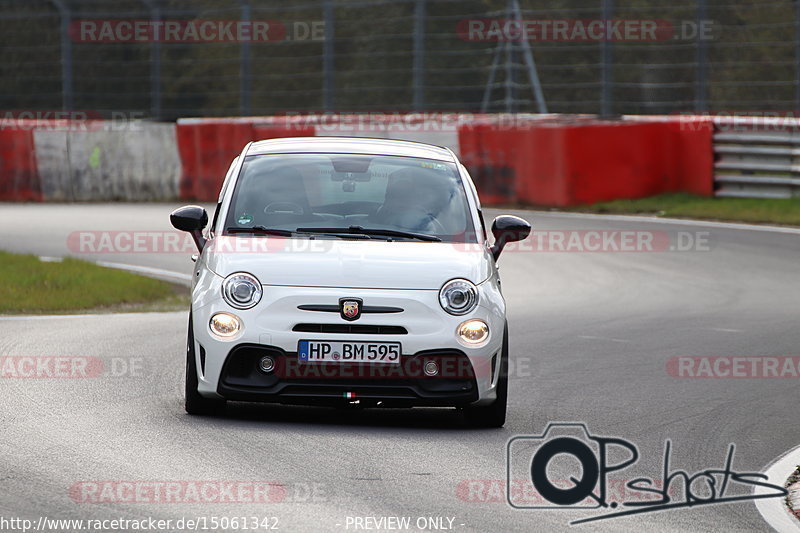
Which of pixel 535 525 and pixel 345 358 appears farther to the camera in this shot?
pixel 345 358

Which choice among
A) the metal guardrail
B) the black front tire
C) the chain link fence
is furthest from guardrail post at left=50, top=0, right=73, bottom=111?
the black front tire

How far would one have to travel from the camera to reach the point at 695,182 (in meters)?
22.4

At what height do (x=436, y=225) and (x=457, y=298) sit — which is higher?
(x=436, y=225)

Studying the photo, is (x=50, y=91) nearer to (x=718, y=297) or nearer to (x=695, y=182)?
(x=695, y=182)

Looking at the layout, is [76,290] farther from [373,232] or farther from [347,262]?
[347,262]

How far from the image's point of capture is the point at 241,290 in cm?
809

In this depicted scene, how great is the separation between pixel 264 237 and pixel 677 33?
15.8 m

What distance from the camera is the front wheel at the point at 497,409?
327 inches

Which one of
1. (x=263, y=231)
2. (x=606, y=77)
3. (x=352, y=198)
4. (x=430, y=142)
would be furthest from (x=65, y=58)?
(x=263, y=231)

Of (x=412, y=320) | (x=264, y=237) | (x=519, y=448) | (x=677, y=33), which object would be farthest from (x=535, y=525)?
(x=677, y=33)

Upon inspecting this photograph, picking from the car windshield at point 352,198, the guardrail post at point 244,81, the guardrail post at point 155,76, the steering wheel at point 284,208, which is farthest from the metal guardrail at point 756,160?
the steering wheel at point 284,208

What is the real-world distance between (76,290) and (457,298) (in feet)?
23.3

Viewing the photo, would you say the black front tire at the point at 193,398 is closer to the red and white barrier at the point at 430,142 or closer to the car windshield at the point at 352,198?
the car windshield at the point at 352,198

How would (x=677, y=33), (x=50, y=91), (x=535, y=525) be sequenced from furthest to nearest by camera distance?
(x=50, y=91), (x=677, y=33), (x=535, y=525)
